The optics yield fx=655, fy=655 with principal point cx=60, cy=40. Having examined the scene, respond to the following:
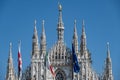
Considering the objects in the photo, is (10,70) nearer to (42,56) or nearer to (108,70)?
(42,56)

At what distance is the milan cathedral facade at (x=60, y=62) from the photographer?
104m

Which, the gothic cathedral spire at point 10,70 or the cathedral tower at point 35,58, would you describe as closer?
the gothic cathedral spire at point 10,70

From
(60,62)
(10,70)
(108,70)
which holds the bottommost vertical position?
(108,70)

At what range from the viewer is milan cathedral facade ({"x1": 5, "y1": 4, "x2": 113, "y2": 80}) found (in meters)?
104

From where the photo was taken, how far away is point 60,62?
105938 millimetres

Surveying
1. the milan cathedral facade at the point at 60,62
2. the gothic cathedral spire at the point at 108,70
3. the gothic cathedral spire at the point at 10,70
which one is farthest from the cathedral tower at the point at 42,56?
the gothic cathedral spire at the point at 108,70

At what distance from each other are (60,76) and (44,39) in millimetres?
6579

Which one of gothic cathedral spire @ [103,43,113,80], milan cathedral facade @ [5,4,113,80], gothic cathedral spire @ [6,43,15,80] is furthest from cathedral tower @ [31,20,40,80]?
gothic cathedral spire @ [103,43,113,80]

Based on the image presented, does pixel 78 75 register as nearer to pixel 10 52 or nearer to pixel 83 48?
pixel 83 48

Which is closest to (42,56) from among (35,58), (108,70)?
(35,58)

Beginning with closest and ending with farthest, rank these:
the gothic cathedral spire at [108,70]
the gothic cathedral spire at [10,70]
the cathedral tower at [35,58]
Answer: the gothic cathedral spire at [10,70]
the gothic cathedral spire at [108,70]
the cathedral tower at [35,58]

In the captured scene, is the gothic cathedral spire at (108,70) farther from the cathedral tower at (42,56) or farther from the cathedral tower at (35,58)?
the cathedral tower at (35,58)

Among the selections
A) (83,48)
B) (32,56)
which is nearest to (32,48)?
(32,56)

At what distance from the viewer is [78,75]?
103750 millimetres
